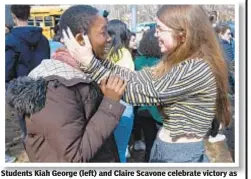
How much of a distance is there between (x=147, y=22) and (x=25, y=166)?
3.93 ft

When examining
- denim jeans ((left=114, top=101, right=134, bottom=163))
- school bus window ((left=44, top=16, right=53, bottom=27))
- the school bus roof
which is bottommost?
denim jeans ((left=114, top=101, right=134, bottom=163))

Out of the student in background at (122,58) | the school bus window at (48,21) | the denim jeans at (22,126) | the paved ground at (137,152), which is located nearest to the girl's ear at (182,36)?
the student in background at (122,58)

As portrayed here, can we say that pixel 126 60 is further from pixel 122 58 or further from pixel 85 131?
pixel 85 131

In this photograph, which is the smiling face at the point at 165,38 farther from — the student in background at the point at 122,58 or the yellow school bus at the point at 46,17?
the yellow school bus at the point at 46,17

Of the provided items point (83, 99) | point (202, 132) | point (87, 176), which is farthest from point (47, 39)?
point (202, 132)

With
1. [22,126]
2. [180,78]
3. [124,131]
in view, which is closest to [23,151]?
[22,126]

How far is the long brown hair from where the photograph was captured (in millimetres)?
2693

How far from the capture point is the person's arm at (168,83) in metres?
2.67

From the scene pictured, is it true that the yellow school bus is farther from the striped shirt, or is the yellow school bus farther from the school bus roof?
the striped shirt

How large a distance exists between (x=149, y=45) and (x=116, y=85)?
34cm

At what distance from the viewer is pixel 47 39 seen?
2787mm

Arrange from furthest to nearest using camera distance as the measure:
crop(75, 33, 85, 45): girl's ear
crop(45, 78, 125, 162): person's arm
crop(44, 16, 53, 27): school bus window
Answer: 1. crop(44, 16, 53, 27): school bus window
2. crop(75, 33, 85, 45): girl's ear
3. crop(45, 78, 125, 162): person's arm

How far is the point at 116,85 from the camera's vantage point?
8.92ft

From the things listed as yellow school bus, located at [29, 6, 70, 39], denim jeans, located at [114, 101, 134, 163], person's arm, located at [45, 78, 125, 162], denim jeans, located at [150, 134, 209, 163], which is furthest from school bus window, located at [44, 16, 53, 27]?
denim jeans, located at [150, 134, 209, 163]
